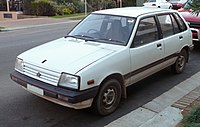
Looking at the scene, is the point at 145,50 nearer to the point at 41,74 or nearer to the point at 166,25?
the point at 166,25

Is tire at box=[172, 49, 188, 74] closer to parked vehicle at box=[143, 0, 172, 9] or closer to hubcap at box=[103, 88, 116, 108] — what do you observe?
hubcap at box=[103, 88, 116, 108]

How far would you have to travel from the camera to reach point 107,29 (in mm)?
5031

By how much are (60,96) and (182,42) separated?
3.52m

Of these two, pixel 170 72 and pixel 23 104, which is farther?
pixel 170 72

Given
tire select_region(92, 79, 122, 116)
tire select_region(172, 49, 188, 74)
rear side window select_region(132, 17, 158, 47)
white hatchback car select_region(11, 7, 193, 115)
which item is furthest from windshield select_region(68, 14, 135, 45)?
tire select_region(172, 49, 188, 74)

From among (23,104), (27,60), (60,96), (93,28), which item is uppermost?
(93,28)

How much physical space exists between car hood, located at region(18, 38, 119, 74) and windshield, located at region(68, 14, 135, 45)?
0.78 ft

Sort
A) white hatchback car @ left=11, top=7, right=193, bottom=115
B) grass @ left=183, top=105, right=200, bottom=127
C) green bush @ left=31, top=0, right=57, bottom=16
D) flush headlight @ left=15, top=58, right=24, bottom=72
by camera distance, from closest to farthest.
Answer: grass @ left=183, top=105, right=200, bottom=127
white hatchback car @ left=11, top=7, right=193, bottom=115
flush headlight @ left=15, top=58, right=24, bottom=72
green bush @ left=31, top=0, right=57, bottom=16

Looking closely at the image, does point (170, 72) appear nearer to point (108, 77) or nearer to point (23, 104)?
point (108, 77)

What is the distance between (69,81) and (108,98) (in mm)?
810

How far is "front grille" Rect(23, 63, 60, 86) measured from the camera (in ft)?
12.8

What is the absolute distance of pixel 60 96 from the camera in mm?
3768

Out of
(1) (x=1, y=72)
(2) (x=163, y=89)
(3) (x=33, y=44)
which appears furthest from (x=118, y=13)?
(3) (x=33, y=44)

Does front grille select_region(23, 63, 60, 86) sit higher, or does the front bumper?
front grille select_region(23, 63, 60, 86)
